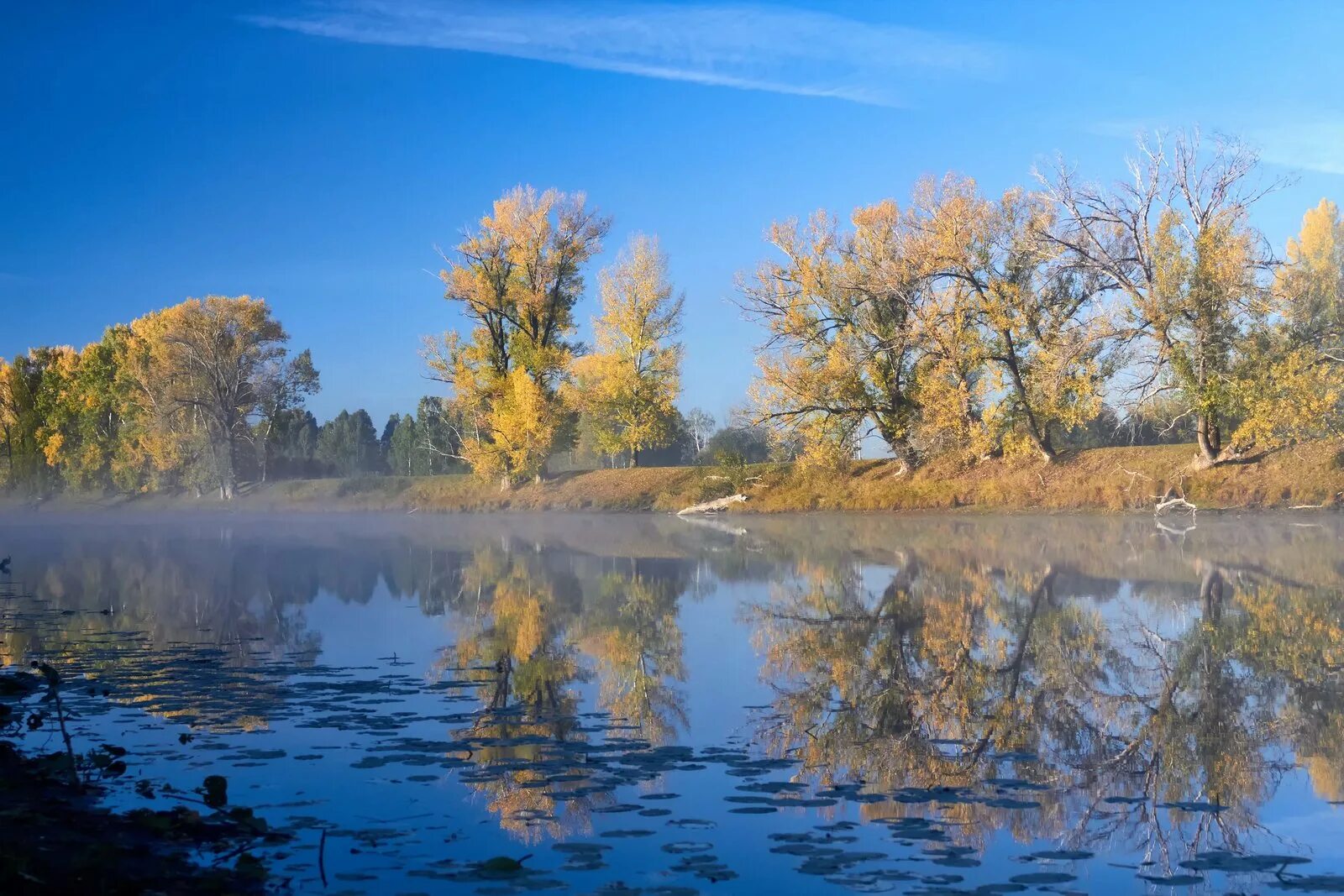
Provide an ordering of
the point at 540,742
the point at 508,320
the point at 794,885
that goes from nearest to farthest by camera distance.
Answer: the point at 794,885 < the point at 540,742 < the point at 508,320

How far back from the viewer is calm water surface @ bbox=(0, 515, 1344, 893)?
4898mm

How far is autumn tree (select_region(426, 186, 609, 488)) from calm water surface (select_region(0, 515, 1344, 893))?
29.5m

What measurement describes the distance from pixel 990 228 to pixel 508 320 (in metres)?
22.9

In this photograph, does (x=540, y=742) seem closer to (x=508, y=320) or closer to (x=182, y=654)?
(x=182, y=654)

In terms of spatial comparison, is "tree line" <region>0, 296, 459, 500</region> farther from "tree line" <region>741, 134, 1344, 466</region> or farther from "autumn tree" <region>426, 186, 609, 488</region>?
"tree line" <region>741, 134, 1344, 466</region>

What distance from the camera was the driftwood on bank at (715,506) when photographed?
1602 inches

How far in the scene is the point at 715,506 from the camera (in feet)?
134

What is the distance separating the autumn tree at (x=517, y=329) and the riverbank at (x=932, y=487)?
301 centimetres

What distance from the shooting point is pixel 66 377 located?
67.4m

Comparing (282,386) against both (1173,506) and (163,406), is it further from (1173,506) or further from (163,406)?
(1173,506)

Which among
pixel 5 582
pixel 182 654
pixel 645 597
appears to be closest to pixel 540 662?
pixel 182 654

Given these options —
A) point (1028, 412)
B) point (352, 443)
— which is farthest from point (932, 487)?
point (352, 443)

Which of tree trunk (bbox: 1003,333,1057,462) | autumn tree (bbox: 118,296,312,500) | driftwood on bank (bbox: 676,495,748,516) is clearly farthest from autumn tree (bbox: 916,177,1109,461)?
autumn tree (bbox: 118,296,312,500)

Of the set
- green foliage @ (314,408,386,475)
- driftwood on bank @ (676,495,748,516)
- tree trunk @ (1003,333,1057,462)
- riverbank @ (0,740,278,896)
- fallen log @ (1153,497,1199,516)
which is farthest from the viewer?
green foliage @ (314,408,386,475)
